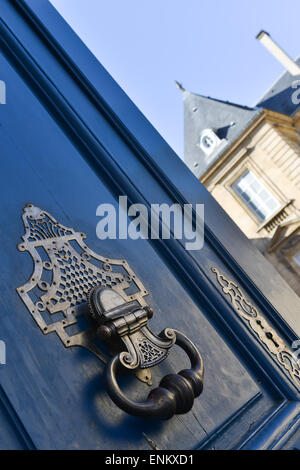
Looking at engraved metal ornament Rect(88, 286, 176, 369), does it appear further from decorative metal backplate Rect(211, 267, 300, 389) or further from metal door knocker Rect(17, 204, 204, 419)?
decorative metal backplate Rect(211, 267, 300, 389)

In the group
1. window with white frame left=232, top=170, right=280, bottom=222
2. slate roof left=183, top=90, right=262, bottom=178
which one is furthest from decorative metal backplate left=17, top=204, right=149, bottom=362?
slate roof left=183, top=90, right=262, bottom=178

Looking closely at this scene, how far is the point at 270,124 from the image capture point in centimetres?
1360

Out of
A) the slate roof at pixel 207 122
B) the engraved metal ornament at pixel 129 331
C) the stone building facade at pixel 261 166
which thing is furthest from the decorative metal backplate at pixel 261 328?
the slate roof at pixel 207 122

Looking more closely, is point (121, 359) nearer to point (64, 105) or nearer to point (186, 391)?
point (186, 391)

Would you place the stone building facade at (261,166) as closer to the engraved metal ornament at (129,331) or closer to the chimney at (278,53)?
the chimney at (278,53)

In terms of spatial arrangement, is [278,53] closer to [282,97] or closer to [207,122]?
[282,97]

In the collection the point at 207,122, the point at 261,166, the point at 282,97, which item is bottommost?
the point at 261,166

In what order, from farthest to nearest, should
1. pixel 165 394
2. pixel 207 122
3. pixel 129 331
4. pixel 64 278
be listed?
pixel 207 122 < pixel 64 278 < pixel 129 331 < pixel 165 394

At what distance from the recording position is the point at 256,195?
14.2 metres

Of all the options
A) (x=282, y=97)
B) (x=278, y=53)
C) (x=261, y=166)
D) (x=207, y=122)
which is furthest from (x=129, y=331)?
(x=278, y=53)

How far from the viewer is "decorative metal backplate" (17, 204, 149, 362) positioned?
3.27 feet

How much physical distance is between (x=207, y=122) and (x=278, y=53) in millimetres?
4505

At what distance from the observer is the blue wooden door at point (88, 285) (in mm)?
893

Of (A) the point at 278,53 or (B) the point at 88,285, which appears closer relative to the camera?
(B) the point at 88,285
